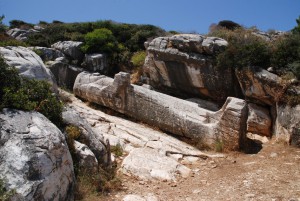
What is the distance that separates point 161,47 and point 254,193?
805 cm

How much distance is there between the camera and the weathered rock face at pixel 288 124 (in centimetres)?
892

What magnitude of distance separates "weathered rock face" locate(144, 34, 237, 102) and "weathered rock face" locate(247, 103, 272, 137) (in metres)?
1.41

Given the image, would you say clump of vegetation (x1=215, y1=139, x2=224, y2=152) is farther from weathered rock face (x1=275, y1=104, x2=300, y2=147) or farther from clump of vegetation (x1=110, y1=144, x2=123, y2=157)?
clump of vegetation (x1=110, y1=144, x2=123, y2=157)

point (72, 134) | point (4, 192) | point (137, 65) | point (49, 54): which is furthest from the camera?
point (137, 65)

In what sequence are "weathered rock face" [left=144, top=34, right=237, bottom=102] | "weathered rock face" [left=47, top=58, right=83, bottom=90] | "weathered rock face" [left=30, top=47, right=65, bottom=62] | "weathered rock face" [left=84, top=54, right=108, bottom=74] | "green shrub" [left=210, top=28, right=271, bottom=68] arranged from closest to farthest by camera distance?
"green shrub" [left=210, top=28, right=271, bottom=68]
"weathered rock face" [left=144, top=34, right=237, bottom=102]
"weathered rock face" [left=47, top=58, right=83, bottom=90]
"weathered rock face" [left=30, top=47, right=65, bottom=62]
"weathered rock face" [left=84, top=54, right=108, bottom=74]

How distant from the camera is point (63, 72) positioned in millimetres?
15055

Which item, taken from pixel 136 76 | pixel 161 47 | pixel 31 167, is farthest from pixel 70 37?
pixel 31 167

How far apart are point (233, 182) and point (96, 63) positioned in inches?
441

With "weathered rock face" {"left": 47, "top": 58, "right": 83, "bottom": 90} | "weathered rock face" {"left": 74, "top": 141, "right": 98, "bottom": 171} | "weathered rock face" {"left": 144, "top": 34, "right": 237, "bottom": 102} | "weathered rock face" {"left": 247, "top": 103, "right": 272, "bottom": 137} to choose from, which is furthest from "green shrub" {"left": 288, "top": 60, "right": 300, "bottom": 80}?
"weathered rock face" {"left": 47, "top": 58, "right": 83, "bottom": 90}

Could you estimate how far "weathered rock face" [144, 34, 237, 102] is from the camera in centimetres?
1171

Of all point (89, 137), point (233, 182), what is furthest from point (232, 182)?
point (89, 137)

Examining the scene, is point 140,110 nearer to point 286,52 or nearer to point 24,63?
point 24,63

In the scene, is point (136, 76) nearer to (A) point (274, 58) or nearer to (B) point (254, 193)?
(A) point (274, 58)

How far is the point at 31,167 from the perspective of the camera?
4.75m
